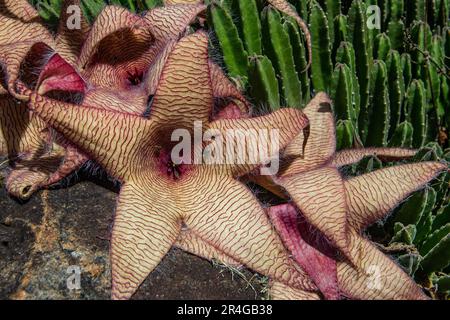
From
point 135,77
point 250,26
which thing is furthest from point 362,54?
point 135,77

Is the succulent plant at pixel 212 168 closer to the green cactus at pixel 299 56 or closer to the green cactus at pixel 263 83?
the green cactus at pixel 263 83

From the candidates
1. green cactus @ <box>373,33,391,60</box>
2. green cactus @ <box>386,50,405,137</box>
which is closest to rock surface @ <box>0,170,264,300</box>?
green cactus @ <box>386,50,405,137</box>

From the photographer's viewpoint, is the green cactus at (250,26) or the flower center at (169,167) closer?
the flower center at (169,167)

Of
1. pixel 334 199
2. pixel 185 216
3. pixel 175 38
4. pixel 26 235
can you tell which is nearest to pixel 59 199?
pixel 26 235

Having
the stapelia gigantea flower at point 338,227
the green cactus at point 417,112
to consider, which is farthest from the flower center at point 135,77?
the green cactus at point 417,112

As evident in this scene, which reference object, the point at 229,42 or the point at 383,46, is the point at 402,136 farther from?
the point at 229,42

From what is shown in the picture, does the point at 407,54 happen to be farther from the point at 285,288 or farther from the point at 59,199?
the point at 59,199

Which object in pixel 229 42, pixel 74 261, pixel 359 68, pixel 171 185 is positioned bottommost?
pixel 74 261
